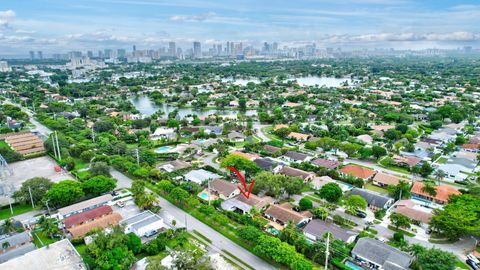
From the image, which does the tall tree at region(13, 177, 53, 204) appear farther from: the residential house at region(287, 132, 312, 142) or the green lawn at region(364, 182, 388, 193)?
the residential house at region(287, 132, 312, 142)

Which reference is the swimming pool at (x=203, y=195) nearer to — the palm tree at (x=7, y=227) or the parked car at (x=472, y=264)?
the palm tree at (x=7, y=227)

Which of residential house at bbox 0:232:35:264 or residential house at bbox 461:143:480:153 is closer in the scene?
residential house at bbox 0:232:35:264

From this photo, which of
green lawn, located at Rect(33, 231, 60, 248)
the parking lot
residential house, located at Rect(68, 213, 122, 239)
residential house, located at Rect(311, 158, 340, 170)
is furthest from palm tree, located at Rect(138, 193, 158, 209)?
residential house, located at Rect(311, 158, 340, 170)

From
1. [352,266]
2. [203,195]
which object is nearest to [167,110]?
[203,195]

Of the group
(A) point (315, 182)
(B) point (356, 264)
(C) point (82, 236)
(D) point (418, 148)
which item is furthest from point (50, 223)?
(D) point (418, 148)

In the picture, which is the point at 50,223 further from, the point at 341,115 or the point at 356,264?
the point at 341,115

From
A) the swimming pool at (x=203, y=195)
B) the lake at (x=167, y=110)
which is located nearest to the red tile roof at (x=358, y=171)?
the swimming pool at (x=203, y=195)
